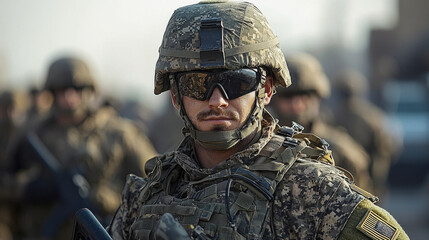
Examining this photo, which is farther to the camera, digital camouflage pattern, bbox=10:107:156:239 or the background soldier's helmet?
the background soldier's helmet

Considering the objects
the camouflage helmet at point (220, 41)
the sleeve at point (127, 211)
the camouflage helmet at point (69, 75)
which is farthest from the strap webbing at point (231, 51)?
the camouflage helmet at point (69, 75)

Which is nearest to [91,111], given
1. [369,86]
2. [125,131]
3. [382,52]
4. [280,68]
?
[125,131]

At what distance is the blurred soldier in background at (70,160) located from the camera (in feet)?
29.6

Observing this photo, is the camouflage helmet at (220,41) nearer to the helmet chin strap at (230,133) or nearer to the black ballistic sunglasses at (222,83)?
the black ballistic sunglasses at (222,83)

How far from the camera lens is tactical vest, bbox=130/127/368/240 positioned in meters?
4.06

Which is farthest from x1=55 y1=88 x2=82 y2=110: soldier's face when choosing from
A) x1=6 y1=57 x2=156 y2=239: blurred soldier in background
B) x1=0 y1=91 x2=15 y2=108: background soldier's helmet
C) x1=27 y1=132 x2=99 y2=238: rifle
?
x1=0 y1=91 x2=15 y2=108: background soldier's helmet

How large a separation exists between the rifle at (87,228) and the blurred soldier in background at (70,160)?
4.53 metres

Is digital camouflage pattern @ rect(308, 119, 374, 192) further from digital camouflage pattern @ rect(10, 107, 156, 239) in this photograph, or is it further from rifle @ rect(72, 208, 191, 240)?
rifle @ rect(72, 208, 191, 240)

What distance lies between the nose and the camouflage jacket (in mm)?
239

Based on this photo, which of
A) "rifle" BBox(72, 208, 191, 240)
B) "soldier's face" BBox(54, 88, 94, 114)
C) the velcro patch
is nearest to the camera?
"rifle" BBox(72, 208, 191, 240)

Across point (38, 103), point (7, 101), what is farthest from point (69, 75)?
point (38, 103)

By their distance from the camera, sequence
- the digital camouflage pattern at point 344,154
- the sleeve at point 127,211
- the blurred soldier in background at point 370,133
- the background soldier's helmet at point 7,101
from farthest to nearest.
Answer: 1. the background soldier's helmet at point 7,101
2. the blurred soldier in background at point 370,133
3. the digital camouflage pattern at point 344,154
4. the sleeve at point 127,211

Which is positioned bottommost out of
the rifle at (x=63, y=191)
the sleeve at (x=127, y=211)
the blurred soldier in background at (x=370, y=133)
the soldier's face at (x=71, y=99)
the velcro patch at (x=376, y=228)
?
the blurred soldier in background at (x=370, y=133)

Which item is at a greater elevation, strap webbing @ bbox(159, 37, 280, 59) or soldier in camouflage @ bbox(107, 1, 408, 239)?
strap webbing @ bbox(159, 37, 280, 59)
